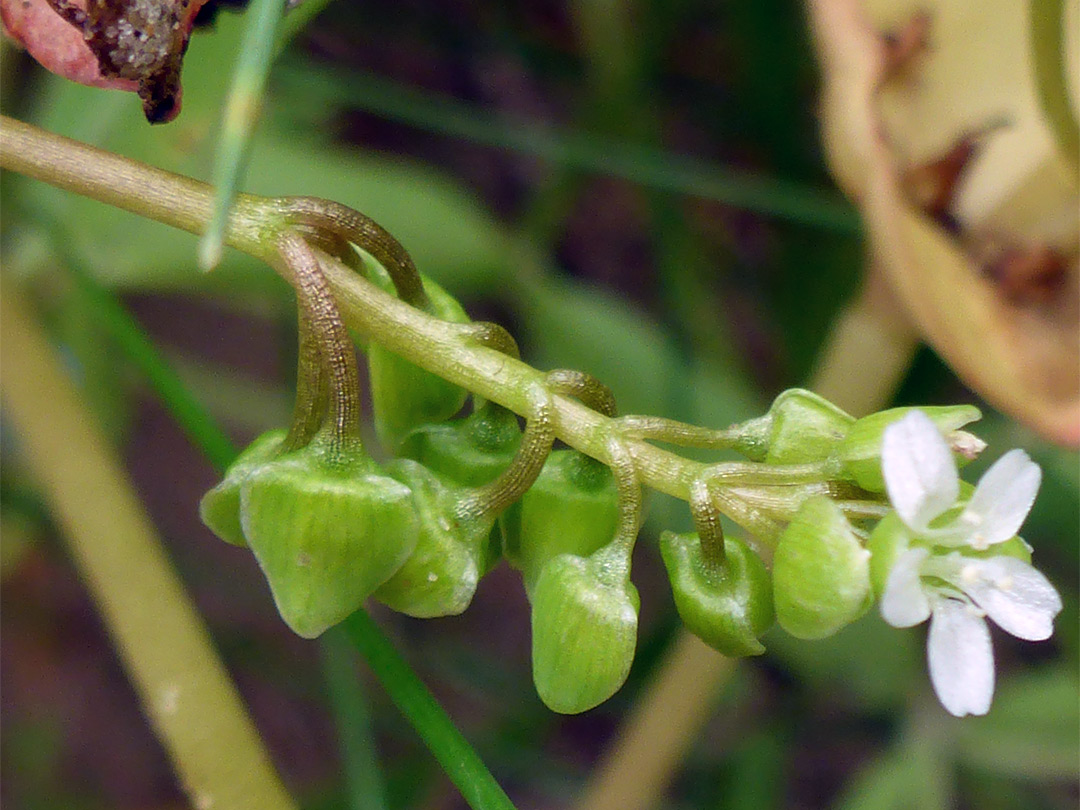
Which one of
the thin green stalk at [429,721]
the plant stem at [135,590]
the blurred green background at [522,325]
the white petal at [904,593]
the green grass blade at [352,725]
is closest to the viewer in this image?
the white petal at [904,593]

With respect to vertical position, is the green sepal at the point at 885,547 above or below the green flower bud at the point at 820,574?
above

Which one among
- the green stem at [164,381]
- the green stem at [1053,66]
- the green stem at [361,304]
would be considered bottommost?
the green stem at [164,381]

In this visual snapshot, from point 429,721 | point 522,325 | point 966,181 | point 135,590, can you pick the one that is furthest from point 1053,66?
point 522,325

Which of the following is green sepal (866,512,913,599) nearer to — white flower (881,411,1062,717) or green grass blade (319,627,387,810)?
white flower (881,411,1062,717)

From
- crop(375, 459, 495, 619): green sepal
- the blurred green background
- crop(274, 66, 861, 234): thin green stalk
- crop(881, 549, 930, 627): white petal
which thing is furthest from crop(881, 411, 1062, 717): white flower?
crop(274, 66, 861, 234): thin green stalk

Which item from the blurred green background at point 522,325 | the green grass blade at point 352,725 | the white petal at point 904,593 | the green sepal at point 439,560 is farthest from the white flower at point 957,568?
the blurred green background at point 522,325

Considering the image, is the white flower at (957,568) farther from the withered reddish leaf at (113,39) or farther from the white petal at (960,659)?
the withered reddish leaf at (113,39)

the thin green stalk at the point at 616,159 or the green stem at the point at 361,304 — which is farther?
the thin green stalk at the point at 616,159
